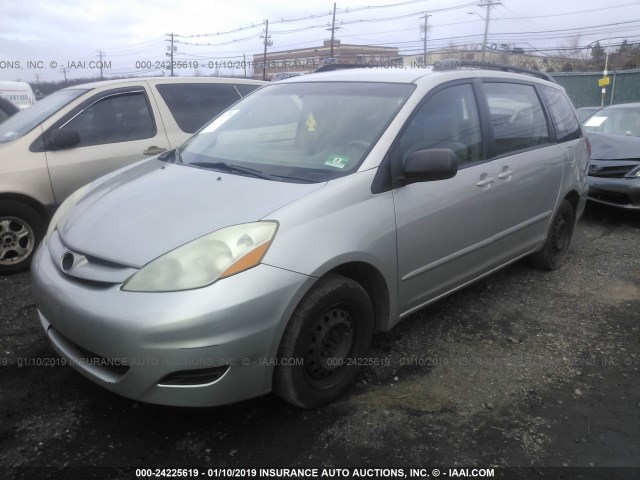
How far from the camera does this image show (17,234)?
4395 mm

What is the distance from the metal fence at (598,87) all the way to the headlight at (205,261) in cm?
2329

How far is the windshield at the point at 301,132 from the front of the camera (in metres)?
2.87

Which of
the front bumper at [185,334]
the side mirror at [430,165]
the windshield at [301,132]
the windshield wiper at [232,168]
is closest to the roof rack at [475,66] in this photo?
the windshield at [301,132]

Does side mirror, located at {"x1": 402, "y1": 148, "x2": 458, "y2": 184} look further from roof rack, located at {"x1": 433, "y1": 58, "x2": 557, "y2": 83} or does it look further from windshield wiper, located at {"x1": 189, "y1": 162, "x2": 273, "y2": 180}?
roof rack, located at {"x1": 433, "y1": 58, "x2": 557, "y2": 83}

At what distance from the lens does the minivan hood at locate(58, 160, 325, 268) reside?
2.34 meters

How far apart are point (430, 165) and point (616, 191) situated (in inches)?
190

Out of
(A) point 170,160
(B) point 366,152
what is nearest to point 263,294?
(B) point 366,152

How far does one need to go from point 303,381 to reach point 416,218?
1.11 m

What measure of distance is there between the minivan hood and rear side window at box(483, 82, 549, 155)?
1.74 m

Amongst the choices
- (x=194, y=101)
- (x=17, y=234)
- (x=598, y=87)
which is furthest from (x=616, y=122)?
(x=598, y=87)

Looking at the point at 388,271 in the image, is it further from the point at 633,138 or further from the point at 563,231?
the point at 633,138

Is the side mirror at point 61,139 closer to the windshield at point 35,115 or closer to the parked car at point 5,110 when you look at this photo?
the windshield at point 35,115

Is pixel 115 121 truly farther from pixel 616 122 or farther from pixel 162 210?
pixel 616 122

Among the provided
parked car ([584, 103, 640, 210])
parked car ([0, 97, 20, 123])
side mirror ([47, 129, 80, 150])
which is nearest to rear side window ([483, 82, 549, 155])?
parked car ([584, 103, 640, 210])
